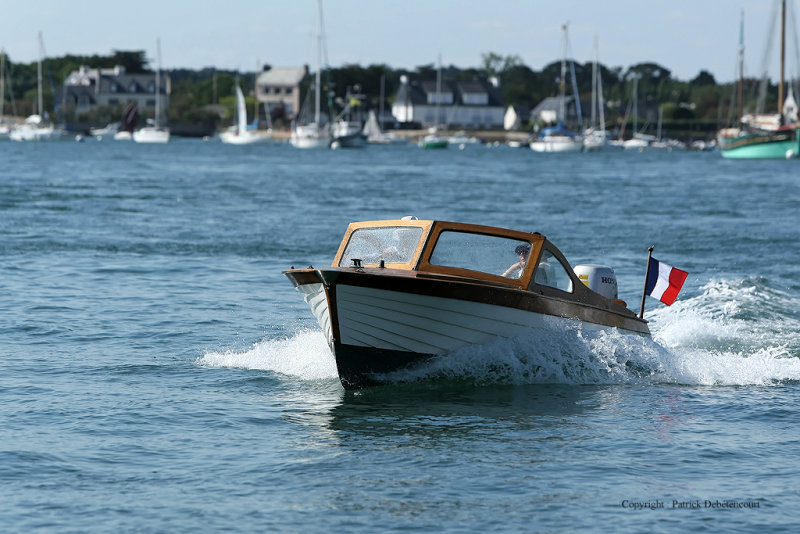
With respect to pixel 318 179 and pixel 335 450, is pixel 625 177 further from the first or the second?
pixel 335 450

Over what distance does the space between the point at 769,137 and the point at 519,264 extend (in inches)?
3619

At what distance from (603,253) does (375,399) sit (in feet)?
62.7

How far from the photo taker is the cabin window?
592 inches

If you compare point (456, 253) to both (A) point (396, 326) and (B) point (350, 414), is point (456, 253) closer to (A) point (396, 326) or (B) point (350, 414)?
(A) point (396, 326)

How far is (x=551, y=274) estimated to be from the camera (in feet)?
49.8

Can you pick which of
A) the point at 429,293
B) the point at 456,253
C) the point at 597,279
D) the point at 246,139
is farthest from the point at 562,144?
the point at 429,293

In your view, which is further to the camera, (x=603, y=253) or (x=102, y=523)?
(x=603, y=253)

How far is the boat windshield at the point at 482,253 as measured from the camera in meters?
14.8

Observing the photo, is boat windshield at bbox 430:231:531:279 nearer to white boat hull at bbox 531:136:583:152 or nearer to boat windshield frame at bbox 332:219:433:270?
boat windshield frame at bbox 332:219:433:270

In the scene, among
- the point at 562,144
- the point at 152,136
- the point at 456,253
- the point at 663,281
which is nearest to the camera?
the point at 456,253

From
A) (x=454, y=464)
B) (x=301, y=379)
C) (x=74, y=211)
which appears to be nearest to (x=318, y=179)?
(x=74, y=211)

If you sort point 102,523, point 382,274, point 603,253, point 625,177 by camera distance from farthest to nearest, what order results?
point 625,177, point 603,253, point 382,274, point 102,523

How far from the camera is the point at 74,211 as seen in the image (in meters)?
42.4

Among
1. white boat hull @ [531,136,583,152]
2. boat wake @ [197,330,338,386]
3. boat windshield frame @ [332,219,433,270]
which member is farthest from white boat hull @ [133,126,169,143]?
boat windshield frame @ [332,219,433,270]
